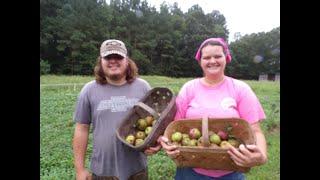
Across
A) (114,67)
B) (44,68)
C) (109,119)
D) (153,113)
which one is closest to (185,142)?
(153,113)

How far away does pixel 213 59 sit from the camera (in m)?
→ 1.78

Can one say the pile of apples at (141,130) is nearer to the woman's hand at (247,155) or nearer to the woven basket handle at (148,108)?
the woven basket handle at (148,108)

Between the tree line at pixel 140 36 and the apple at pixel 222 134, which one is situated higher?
the tree line at pixel 140 36

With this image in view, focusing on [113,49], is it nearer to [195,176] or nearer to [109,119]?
[109,119]

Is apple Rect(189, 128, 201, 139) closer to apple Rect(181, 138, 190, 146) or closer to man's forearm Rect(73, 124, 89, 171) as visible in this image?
apple Rect(181, 138, 190, 146)

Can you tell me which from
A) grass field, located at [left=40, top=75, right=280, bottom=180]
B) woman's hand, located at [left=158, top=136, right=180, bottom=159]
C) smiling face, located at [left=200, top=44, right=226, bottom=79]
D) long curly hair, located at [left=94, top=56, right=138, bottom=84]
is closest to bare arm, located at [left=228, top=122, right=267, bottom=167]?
woman's hand, located at [left=158, top=136, right=180, bottom=159]

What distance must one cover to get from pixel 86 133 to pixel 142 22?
6040mm

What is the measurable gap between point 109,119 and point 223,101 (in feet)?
1.84

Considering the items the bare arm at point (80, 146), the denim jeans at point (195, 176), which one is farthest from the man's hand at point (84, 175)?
the denim jeans at point (195, 176)

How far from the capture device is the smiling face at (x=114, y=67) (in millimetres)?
1928

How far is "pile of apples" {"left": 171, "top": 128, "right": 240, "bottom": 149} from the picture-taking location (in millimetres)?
1822

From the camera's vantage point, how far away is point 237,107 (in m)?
1.82
